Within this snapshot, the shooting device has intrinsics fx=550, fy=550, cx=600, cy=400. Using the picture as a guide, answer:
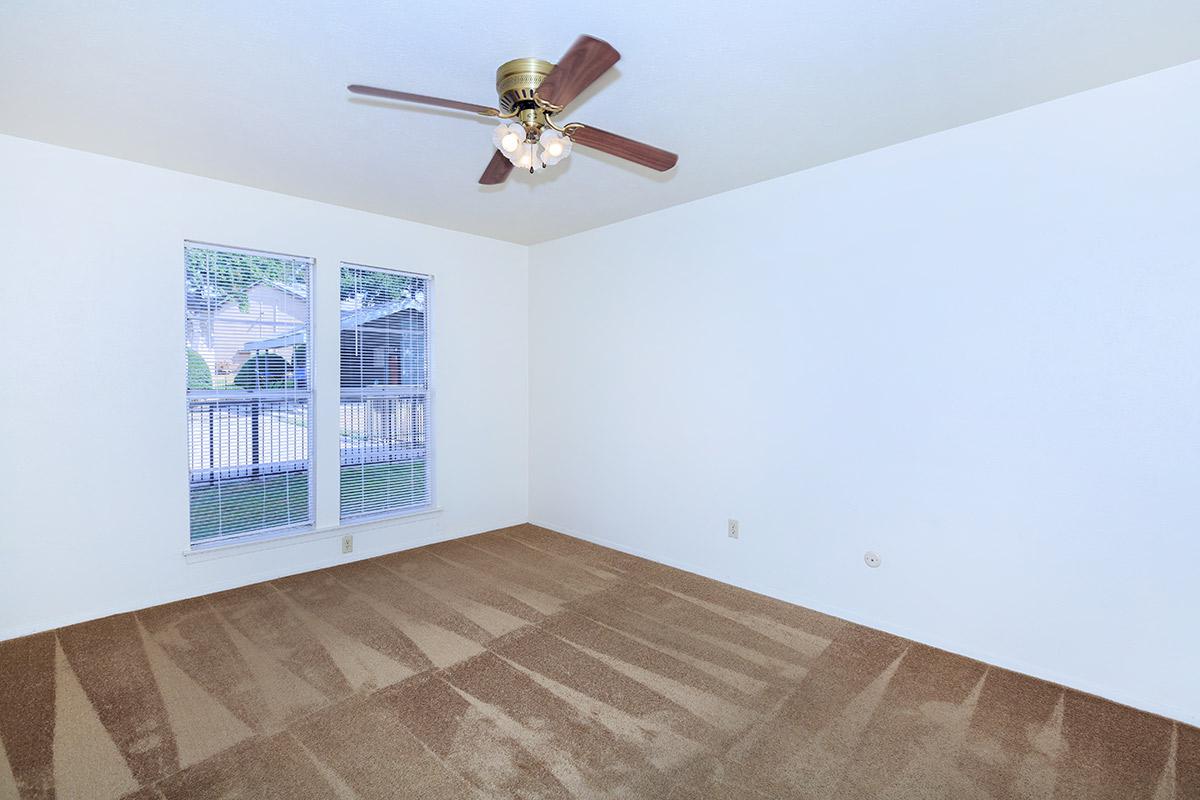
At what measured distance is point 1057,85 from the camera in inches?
89.0

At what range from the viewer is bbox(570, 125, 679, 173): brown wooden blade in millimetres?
1961

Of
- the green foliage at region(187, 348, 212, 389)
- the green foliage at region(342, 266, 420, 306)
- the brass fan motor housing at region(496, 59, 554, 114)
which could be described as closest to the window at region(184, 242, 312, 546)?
the green foliage at region(187, 348, 212, 389)

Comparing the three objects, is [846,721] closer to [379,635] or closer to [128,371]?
[379,635]

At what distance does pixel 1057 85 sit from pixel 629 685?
3105 mm

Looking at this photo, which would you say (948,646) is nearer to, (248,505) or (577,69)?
(577,69)

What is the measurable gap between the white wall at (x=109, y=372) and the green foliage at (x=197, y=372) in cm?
10

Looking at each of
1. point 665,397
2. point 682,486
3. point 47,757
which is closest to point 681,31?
point 665,397

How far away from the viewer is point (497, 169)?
2348mm

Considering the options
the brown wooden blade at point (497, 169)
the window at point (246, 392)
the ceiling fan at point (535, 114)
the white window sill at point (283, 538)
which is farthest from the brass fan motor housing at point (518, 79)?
the white window sill at point (283, 538)

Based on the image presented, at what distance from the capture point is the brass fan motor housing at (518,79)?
6.30 feet

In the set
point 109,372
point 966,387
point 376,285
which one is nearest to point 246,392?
point 109,372

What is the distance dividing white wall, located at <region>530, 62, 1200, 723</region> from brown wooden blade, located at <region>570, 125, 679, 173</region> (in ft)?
3.11

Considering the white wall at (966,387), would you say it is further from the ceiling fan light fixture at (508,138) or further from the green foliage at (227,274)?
the green foliage at (227,274)

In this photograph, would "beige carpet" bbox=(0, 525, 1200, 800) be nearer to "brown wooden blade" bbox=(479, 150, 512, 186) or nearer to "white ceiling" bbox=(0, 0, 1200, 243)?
"brown wooden blade" bbox=(479, 150, 512, 186)
